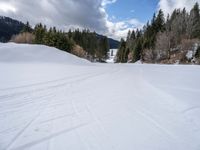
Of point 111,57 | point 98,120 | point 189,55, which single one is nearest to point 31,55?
point 98,120

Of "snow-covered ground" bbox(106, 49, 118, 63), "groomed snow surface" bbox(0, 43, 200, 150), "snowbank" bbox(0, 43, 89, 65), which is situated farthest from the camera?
"snow-covered ground" bbox(106, 49, 118, 63)

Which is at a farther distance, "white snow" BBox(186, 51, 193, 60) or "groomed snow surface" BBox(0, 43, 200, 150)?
"white snow" BBox(186, 51, 193, 60)

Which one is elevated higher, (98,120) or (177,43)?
(177,43)

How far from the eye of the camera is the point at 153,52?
4644 cm

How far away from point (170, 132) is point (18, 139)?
2424 millimetres

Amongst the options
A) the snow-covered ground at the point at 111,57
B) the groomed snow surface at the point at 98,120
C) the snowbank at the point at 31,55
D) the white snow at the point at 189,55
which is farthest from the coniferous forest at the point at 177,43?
the snow-covered ground at the point at 111,57

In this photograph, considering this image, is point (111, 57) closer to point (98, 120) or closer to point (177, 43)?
point (177, 43)

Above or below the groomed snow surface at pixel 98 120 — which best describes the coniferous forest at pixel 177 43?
above

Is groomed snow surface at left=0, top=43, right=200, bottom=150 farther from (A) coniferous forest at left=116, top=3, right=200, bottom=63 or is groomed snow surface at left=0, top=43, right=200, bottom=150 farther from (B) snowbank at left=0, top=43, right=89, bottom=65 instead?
(A) coniferous forest at left=116, top=3, right=200, bottom=63

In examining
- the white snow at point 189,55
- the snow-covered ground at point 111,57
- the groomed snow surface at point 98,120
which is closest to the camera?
the groomed snow surface at point 98,120

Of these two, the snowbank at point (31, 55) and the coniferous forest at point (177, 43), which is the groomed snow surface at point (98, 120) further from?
the coniferous forest at point (177, 43)

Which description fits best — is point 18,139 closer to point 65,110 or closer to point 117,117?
point 65,110

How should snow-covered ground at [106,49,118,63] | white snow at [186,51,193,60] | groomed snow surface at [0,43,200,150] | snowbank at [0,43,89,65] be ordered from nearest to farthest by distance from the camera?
1. groomed snow surface at [0,43,200,150]
2. snowbank at [0,43,89,65]
3. white snow at [186,51,193,60]
4. snow-covered ground at [106,49,118,63]

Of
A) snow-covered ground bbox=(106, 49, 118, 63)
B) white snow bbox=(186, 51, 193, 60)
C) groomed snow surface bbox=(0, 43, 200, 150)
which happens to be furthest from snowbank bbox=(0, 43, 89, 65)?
snow-covered ground bbox=(106, 49, 118, 63)
